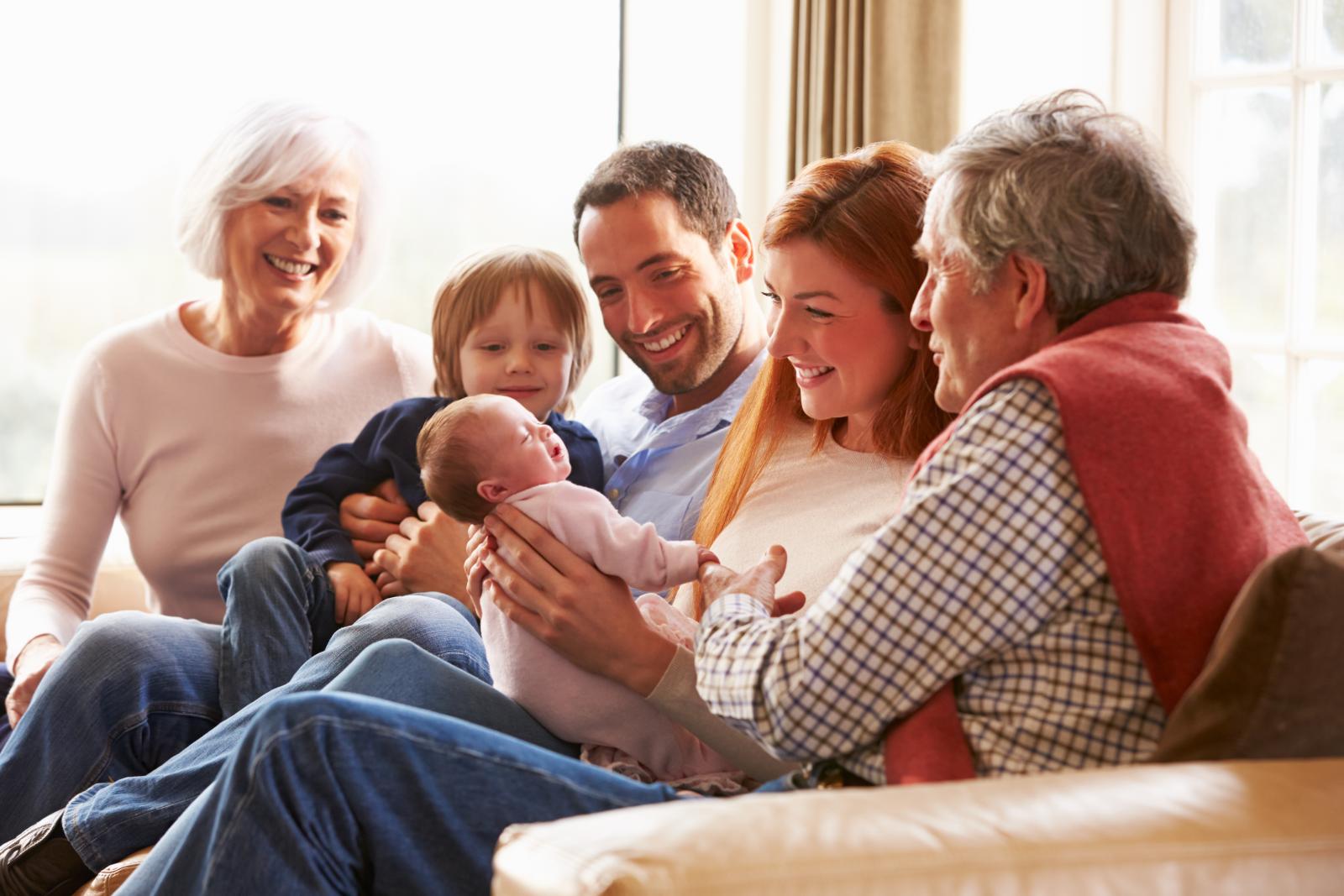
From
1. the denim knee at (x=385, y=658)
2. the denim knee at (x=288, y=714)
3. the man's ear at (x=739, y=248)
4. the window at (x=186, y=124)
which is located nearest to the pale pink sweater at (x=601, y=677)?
the denim knee at (x=385, y=658)

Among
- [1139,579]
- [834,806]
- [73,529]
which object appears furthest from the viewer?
[73,529]

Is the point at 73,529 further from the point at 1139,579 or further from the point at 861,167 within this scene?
the point at 1139,579

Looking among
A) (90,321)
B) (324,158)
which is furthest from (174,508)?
(90,321)

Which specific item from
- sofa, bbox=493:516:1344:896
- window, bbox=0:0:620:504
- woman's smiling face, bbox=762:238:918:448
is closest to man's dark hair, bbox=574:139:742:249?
woman's smiling face, bbox=762:238:918:448

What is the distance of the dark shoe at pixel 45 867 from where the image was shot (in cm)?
177

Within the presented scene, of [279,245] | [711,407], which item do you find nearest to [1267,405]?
[711,407]

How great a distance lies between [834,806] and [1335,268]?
7.51 feet

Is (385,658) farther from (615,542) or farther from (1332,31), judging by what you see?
(1332,31)

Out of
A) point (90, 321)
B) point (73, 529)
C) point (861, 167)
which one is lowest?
point (73, 529)

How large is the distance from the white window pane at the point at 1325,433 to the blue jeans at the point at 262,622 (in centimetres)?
210

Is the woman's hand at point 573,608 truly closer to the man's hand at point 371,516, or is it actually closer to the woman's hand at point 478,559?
the woman's hand at point 478,559

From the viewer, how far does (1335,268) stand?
2.88m

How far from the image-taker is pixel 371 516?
2.41 metres

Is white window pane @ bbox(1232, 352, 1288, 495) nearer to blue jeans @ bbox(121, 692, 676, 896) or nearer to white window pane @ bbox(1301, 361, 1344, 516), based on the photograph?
white window pane @ bbox(1301, 361, 1344, 516)
